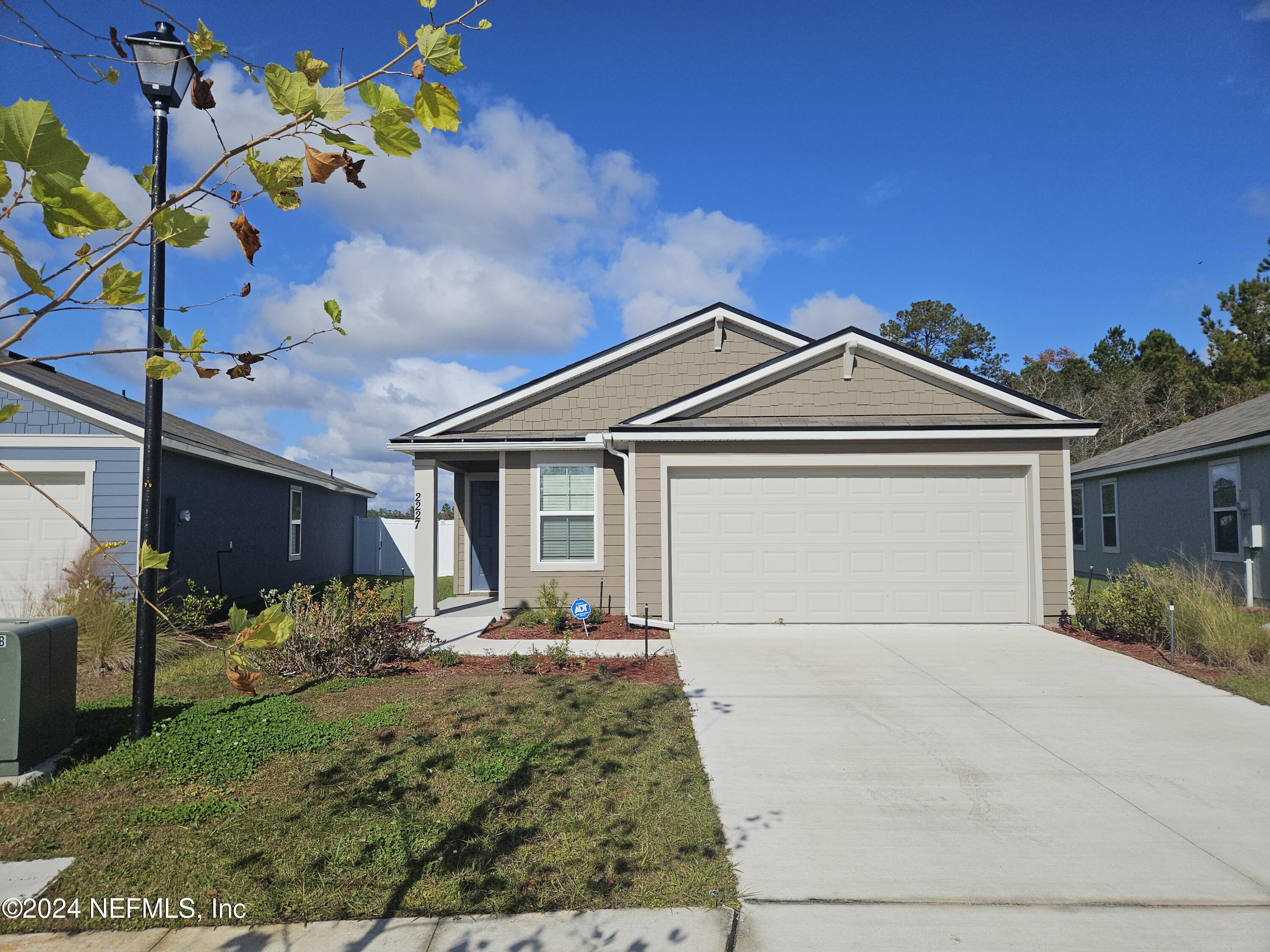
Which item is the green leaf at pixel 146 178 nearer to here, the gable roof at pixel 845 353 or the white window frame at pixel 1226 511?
the gable roof at pixel 845 353

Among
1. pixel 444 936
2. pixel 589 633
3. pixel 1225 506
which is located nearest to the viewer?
pixel 444 936

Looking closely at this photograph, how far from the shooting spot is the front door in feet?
46.5

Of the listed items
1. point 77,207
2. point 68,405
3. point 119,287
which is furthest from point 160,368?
point 68,405

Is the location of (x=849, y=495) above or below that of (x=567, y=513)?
above

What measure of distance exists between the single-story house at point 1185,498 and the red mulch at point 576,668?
1076 centimetres

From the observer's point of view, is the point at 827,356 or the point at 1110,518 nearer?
the point at 827,356

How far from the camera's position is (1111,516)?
1714 cm

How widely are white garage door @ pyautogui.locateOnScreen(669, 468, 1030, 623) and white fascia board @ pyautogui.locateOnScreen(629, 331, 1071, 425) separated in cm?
120

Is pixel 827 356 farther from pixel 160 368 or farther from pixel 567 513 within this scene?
pixel 160 368

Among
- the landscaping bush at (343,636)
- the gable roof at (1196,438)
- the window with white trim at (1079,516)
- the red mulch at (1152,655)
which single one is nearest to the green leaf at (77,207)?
the landscaping bush at (343,636)

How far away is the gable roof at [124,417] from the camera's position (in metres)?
10.1

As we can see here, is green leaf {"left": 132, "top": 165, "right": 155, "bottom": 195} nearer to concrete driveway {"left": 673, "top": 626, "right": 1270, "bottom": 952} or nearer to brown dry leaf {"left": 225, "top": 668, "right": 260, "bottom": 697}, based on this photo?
brown dry leaf {"left": 225, "top": 668, "right": 260, "bottom": 697}

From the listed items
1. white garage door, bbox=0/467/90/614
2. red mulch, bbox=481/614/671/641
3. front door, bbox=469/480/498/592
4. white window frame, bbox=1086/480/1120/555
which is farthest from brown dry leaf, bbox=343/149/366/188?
white window frame, bbox=1086/480/1120/555

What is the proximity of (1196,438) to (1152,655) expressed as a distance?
783cm
